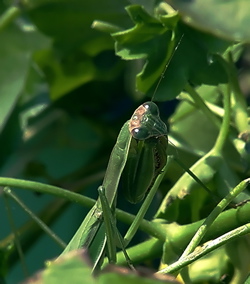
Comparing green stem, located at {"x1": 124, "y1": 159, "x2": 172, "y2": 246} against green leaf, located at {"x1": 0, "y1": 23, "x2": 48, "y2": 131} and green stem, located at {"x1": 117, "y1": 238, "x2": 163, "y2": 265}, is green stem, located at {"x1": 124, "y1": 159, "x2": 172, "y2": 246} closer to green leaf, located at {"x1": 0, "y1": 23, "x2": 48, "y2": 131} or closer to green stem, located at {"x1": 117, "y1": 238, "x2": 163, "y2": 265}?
green stem, located at {"x1": 117, "y1": 238, "x2": 163, "y2": 265}

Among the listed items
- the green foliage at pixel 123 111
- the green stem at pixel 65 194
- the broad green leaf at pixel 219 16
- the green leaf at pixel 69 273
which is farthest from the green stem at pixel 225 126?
the green leaf at pixel 69 273

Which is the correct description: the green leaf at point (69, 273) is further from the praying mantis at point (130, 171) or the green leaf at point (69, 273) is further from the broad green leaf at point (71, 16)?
the broad green leaf at point (71, 16)

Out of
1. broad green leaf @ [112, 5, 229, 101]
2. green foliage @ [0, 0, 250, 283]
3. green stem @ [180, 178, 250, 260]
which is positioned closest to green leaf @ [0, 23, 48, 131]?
green foliage @ [0, 0, 250, 283]

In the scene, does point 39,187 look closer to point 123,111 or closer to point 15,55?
point 15,55

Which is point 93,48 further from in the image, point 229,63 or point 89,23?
point 229,63

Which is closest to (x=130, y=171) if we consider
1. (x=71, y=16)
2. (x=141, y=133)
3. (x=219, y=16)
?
(x=141, y=133)

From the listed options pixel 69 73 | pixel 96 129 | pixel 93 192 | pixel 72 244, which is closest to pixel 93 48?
pixel 69 73
